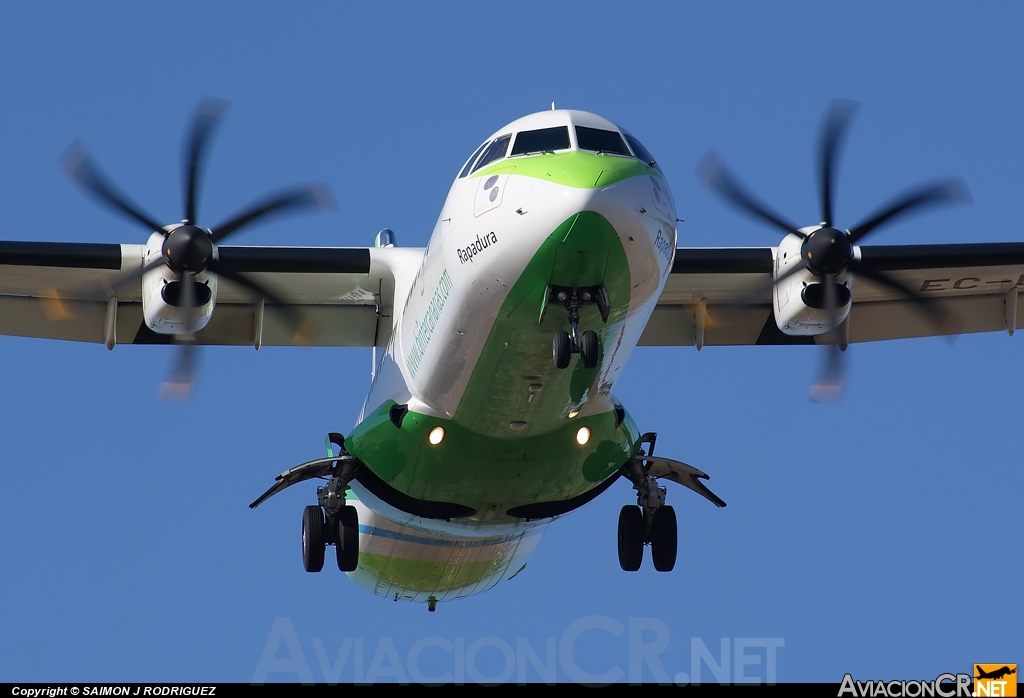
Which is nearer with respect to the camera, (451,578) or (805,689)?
(805,689)

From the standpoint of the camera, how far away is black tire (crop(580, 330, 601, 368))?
41.2 feet

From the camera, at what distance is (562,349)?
41.7ft

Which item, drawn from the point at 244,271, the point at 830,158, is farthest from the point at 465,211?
the point at 830,158

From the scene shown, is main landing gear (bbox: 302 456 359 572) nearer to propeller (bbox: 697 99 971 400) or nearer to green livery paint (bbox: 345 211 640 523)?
green livery paint (bbox: 345 211 640 523)

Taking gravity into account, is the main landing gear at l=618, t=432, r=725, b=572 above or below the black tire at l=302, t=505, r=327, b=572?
above

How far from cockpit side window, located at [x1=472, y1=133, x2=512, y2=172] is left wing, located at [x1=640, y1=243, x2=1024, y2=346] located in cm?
365

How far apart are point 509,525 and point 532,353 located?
11.1 feet

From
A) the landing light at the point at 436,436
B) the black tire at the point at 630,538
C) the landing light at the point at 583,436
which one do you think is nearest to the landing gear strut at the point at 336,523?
the landing light at the point at 436,436

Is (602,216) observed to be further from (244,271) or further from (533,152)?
(244,271)

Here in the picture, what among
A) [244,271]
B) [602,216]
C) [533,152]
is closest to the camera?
[602,216]

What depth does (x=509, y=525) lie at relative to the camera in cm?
1611

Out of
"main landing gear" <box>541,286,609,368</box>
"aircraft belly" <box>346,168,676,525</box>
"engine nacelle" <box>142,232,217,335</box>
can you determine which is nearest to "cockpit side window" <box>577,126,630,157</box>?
"aircraft belly" <box>346,168,676,525</box>

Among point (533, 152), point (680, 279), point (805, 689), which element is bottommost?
point (805, 689)

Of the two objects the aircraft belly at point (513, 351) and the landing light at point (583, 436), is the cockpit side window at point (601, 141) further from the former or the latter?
the landing light at point (583, 436)
